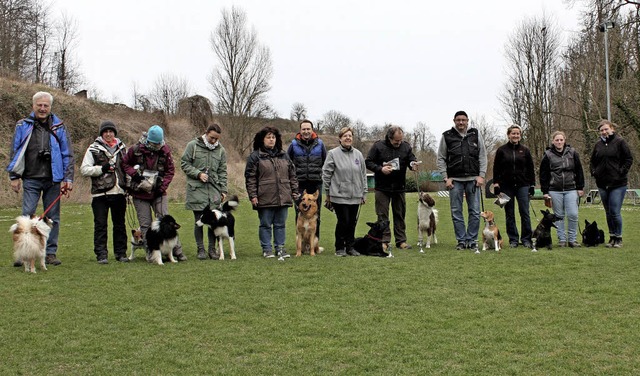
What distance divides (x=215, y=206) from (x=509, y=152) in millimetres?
4736

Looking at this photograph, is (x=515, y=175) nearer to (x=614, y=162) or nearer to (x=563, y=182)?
(x=563, y=182)

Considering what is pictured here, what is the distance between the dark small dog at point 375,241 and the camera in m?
8.38

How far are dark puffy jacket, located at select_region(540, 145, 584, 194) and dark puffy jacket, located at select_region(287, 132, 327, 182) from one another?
3804 millimetres

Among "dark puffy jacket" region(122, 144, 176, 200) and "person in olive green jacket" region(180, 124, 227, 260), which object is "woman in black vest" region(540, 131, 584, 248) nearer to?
"person in olive green jacket" region(180, 124, 227, 260)

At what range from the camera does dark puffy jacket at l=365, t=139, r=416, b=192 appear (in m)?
8.80

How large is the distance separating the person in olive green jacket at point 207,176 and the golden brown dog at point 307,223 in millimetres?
1215

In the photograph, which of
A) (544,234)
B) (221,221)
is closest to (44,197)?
(221,221)

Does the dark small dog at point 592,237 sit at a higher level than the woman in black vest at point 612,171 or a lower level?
lower

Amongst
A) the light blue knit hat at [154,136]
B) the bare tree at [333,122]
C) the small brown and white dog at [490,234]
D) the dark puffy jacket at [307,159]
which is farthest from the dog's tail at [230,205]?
the bare tree at [333,122]

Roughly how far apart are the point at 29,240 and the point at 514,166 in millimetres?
7048

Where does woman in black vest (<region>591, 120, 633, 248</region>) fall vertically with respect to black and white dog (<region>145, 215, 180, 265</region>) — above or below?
above

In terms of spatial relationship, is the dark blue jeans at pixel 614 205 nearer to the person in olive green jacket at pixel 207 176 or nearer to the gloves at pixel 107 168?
the person in olive green jacket at pixel 207 176

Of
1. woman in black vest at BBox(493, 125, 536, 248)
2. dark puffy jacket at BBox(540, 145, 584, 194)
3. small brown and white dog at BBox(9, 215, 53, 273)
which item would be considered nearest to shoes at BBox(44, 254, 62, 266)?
small brown and white dog at BBox(9, 215, 53, 273)

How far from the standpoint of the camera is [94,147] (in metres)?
7.62
